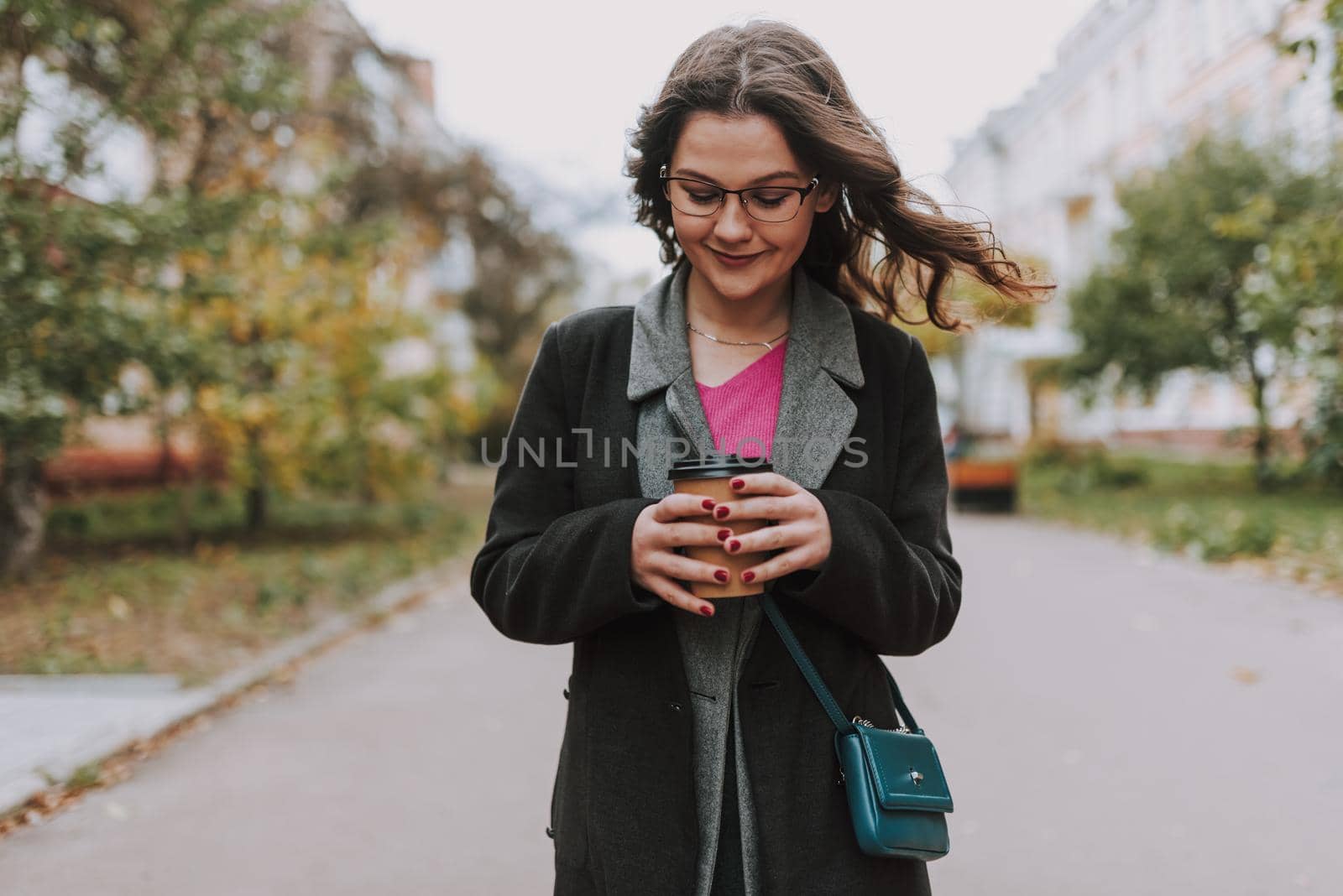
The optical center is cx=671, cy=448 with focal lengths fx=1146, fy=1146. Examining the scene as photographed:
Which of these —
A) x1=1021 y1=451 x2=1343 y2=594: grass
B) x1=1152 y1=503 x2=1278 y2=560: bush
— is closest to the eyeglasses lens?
x1=1021 y1=451 x2=1343 y2=594: grass

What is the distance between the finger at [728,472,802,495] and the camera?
1.46 m

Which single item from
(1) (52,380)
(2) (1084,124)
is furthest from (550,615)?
(2) (1084,124)

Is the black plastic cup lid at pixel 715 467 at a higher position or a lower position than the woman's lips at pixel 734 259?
lower

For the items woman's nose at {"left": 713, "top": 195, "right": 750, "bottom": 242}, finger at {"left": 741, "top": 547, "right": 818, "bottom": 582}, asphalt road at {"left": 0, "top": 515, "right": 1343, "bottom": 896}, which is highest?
woman's nose at {"left": 713, "top": 195, "right": 750, "bottom": 242}

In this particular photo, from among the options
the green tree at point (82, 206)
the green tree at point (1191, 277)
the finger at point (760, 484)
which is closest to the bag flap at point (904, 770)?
the finger at point (760, 484)

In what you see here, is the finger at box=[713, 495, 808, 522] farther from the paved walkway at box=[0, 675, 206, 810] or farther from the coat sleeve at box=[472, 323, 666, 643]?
the paved walkway at box=[0, 675, 206, 810]

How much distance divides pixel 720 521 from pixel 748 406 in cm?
42

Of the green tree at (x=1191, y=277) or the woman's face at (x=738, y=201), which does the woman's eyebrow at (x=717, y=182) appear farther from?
the green tree at (x=1191, y=277)

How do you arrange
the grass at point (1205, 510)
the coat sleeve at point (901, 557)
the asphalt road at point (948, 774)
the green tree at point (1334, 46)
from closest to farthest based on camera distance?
the coat sleeve at point (901, 557) → the asphalt road at point (948, 774) → the green tree at point (1334, 46) → the grass at point (1205, 510)

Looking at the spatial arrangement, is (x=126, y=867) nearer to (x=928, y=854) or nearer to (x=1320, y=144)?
(x=928, y=854)

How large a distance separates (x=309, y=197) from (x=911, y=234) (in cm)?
963

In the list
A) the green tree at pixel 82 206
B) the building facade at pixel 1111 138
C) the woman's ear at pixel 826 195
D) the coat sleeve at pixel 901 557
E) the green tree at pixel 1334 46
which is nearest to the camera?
the coat sleeve at pixel 901 557

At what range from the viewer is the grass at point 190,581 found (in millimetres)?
7125

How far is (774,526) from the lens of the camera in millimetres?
1501
